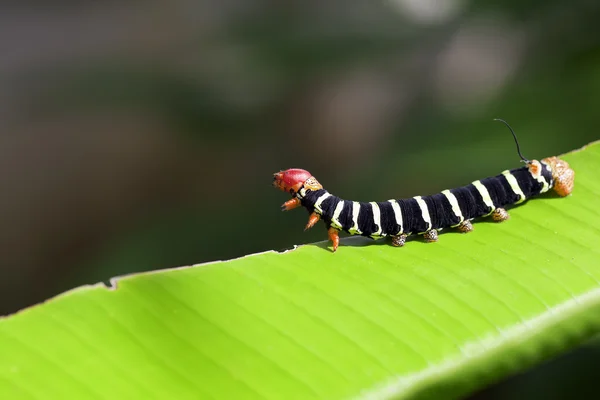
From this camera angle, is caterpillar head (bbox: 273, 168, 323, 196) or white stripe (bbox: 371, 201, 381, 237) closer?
Result: white stripe (bbox: 371, 201, 381, 237)

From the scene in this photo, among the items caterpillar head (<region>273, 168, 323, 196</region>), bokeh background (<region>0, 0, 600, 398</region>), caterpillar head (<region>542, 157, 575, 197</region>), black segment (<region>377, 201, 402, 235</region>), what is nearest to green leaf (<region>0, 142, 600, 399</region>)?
black segment (<region>377, 201, 402, 235</region>)

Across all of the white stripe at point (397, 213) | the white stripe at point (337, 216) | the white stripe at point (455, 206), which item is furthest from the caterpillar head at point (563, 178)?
the white stripe at point (337, 216)

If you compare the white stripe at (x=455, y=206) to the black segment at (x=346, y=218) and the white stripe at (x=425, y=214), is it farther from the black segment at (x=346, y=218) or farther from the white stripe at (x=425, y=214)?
the black segment at (x=346, y=218)

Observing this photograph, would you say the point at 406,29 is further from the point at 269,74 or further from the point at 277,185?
the point at 277,185

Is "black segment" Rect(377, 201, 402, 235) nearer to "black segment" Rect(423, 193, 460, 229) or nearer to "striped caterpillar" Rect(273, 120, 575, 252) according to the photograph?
"striped caterpillar" Rect(273, 120, 575, 252)

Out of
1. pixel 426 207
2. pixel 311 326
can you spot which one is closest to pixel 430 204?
pixel 426 207

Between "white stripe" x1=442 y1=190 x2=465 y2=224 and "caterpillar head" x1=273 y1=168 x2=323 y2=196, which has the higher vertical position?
"caterpillar head" x1=273 y1=168 x2=323 y2=196
